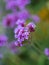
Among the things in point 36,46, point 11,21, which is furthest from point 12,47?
point 36,46

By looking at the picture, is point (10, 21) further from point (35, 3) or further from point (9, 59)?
point (35, 3)

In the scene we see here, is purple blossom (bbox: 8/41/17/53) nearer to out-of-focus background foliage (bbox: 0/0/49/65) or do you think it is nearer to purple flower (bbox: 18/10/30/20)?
out-of-focus background foliage (bbox: 0/0/49/65)

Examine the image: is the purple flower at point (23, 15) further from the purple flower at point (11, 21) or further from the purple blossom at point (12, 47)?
the purple blossom at point (12, 47)

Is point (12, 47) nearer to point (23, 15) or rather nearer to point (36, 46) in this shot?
point (23, 15)

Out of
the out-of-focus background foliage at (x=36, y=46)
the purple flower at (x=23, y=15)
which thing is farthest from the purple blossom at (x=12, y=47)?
the purple flower at (x=23, y=15)

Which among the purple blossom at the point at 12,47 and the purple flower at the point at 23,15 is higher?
the purple flower at the point at 23,15

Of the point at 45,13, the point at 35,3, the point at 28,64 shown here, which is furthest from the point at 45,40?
the point at 35,3

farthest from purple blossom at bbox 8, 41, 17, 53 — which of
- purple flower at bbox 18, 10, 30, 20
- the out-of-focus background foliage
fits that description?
purple flower at bbox 18, 10, 30, 20

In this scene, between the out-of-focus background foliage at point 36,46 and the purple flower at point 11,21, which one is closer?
the out-of-focus background foliage at point 36,46

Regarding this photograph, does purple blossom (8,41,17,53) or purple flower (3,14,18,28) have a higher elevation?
purple flower (3,14,18,28)
